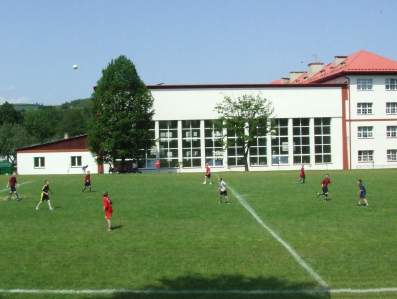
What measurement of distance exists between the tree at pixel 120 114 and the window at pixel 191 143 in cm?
506

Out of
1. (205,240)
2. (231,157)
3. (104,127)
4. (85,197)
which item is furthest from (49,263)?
(231,157)

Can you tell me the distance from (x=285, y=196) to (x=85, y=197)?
506 inches

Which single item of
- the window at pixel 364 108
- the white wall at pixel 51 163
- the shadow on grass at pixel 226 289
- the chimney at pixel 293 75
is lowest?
the shadow on grass at pixel 226 289

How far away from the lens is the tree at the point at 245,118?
7362 centimetres

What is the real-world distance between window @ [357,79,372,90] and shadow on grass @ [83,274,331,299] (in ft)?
224

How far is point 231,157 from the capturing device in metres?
79.1

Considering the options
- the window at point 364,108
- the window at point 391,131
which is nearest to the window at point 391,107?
the window at point 391,131

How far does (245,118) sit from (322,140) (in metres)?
12.8

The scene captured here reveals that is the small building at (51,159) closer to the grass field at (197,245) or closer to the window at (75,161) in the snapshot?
the window at (75,161)

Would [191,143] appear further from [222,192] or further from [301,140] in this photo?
[222,192]

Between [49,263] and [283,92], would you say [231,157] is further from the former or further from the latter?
[49,263]

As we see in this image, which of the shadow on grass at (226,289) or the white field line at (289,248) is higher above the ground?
the white field line at (289,248)

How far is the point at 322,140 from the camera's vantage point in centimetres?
7994

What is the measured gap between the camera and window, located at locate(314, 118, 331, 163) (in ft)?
262
